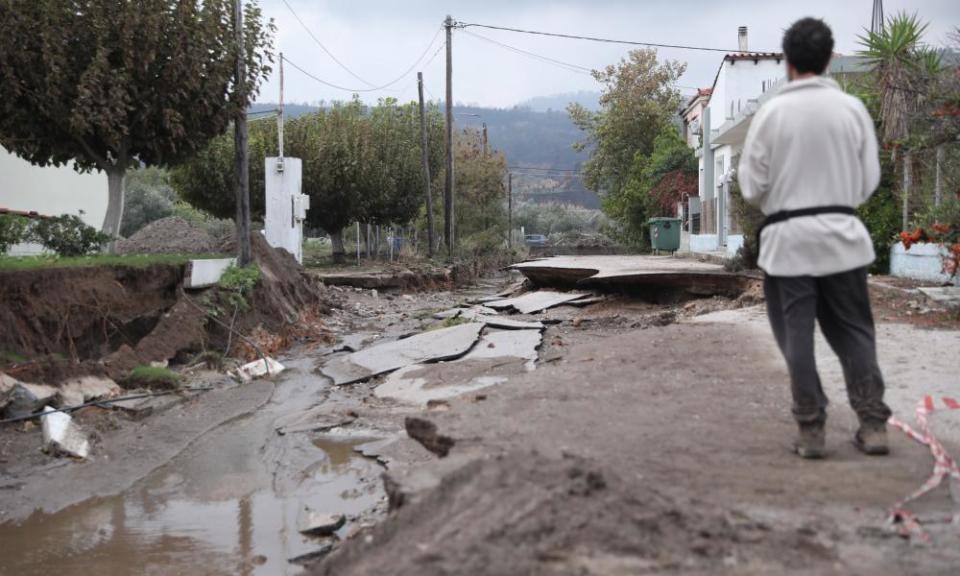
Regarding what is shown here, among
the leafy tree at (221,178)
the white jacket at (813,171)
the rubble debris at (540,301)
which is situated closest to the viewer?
the white jacket at (813,171)

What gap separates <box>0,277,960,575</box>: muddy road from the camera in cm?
287

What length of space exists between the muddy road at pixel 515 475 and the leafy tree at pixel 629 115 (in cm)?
3872

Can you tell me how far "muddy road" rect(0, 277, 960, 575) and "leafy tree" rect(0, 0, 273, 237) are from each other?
551 centimetres

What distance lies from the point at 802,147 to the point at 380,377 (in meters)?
6.78

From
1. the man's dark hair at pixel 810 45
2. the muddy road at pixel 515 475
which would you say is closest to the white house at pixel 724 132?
the muddy road at pixel 515 475

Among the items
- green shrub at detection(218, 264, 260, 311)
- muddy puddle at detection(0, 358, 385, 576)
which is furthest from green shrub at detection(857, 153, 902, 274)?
muddy puddle at detection(0, 358, 385, 576)

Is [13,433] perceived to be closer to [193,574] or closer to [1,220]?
[193,574]

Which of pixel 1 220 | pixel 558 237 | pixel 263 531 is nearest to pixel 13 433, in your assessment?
pixel 263 531

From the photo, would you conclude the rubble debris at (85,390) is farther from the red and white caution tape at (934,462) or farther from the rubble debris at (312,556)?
the red and white caution tape at (934,462)

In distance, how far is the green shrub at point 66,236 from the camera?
41.4 feet

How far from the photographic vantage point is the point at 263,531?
532cm

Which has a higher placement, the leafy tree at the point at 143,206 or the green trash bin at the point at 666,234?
the leafy tree at the point at 143,206

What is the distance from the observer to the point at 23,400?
7879mm

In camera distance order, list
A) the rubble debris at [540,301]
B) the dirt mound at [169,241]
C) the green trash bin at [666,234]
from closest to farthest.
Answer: the rubble debris at [540,301]
the dirt mound at [169,241]
the green trash bin at [666,234]
